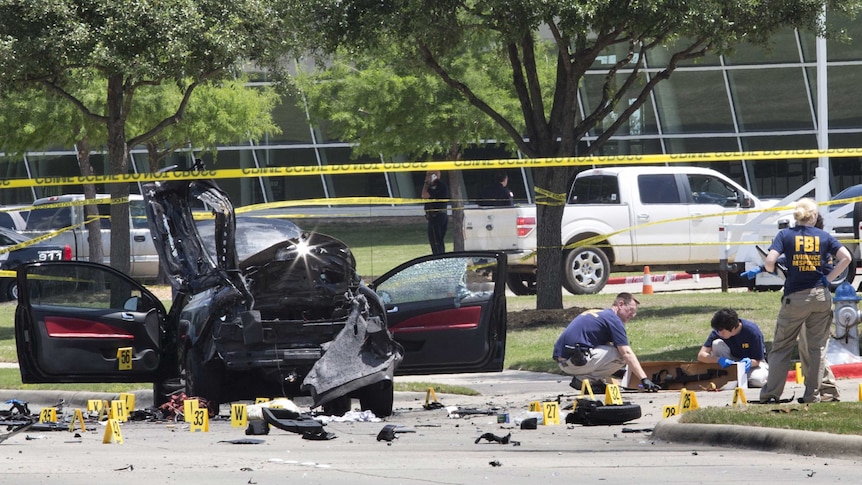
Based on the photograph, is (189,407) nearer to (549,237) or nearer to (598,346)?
(598,346)

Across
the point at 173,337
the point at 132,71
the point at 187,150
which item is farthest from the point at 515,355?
the point at 187,150

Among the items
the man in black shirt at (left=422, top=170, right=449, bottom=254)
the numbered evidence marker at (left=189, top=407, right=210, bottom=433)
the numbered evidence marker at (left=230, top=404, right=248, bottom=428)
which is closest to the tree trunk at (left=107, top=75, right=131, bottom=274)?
the man in black shirt at (left=422, top=170, right=449, bottom=254)

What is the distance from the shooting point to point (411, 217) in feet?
47.2

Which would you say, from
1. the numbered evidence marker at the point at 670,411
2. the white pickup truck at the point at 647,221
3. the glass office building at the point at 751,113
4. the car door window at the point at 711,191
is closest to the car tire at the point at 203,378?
the numbered evidence marker at the point at 670,411

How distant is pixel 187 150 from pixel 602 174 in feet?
43.4

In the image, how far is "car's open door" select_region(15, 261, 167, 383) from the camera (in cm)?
1102

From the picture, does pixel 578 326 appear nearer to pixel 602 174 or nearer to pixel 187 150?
pixel 602 174

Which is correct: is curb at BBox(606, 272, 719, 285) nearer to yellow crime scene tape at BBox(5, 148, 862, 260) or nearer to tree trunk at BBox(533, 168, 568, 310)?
tree trunk at BBox(533, 168, 568, 310)

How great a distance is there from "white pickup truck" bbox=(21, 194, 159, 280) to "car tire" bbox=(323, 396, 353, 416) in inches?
241

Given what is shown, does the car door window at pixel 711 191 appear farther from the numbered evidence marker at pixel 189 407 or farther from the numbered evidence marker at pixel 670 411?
the numbered evidence marker at pixel 189 407

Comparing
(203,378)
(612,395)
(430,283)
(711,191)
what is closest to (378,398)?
(430,283)

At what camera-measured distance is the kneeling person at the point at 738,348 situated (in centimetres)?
1200

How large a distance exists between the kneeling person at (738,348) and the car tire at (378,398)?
9.84ft

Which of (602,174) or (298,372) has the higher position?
(602,174)
